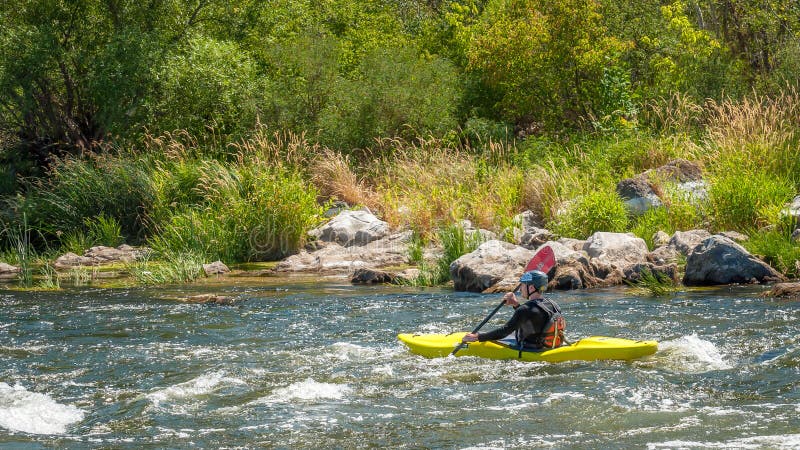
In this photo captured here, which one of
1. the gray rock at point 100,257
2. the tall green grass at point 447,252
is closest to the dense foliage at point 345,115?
the gray rock at point 100,257

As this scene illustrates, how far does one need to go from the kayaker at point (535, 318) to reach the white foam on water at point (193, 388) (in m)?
2.32

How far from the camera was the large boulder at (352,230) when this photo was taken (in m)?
16.7

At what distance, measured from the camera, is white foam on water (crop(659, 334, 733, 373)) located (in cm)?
802

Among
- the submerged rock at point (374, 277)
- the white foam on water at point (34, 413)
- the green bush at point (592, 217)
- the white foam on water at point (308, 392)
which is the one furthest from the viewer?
the green bush at point (592, 217)

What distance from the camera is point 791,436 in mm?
6059

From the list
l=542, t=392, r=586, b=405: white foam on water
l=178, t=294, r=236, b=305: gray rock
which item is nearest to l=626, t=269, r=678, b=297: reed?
l=542, t=392, r=586, b=405: white foam on water

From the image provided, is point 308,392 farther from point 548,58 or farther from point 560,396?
point 548,58

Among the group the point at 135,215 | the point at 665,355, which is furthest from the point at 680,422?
the point at 135,215

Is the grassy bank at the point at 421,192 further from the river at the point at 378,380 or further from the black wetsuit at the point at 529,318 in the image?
the black wetsuit at the point at 529,318

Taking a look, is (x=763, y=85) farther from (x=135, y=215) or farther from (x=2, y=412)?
(x=2, y=412)

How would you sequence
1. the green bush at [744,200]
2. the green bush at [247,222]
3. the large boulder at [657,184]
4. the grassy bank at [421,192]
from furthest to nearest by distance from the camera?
the green bush at [247,222], the large boulder at [657,184], the grassy bank at [421,192], the green bush at [744,200]

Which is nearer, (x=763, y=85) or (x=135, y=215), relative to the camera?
(x=135, y=215)

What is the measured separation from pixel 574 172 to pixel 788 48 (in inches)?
272

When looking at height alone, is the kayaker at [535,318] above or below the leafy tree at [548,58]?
below
